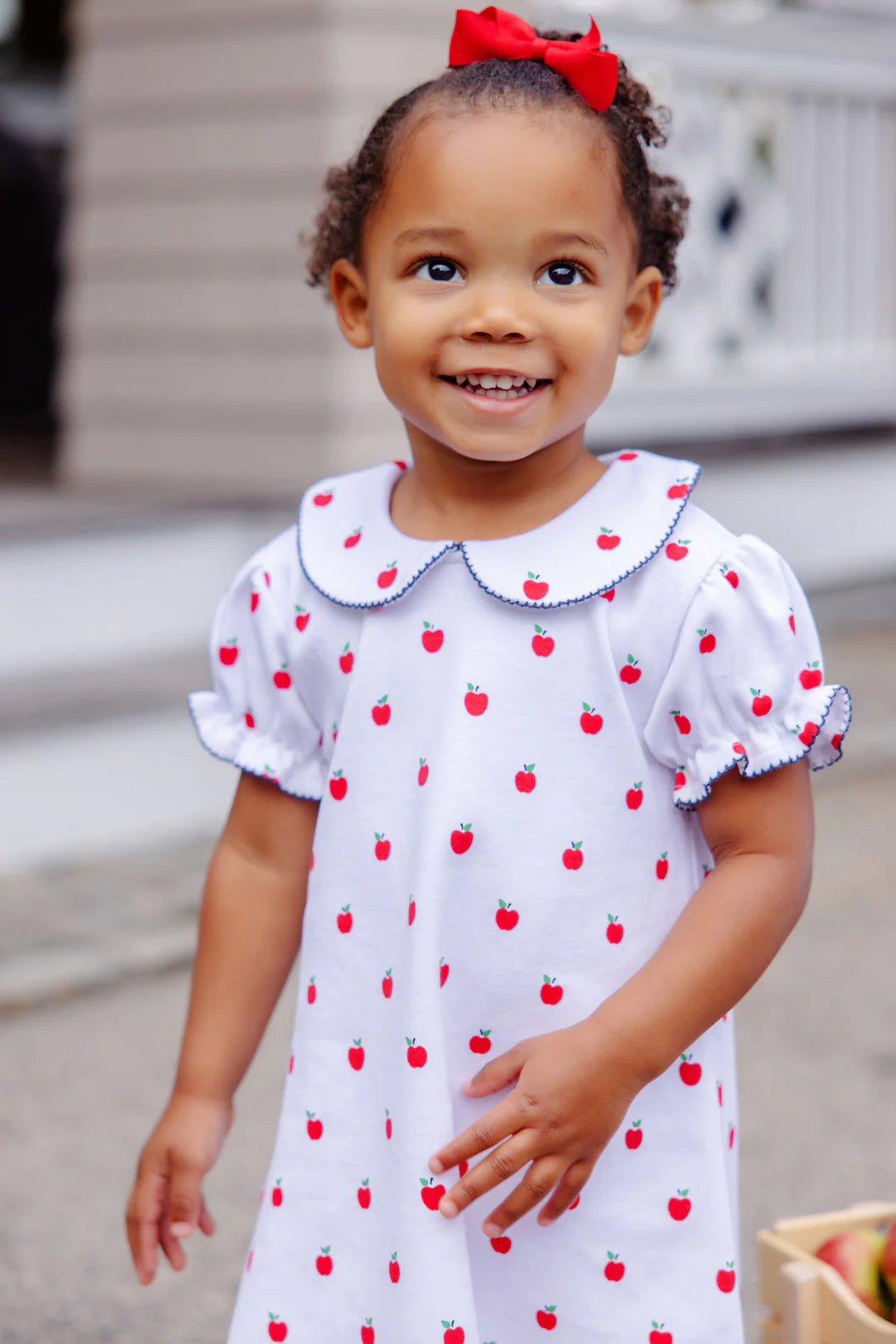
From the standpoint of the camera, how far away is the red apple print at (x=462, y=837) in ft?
4.51

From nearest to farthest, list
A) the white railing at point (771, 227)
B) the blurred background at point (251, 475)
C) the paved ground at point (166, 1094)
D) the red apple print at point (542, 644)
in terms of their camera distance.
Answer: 1. the red apple print at point (542, 644)
2. the paved ground at point (166, 1094)
3. the blurred background at point (251, 475)
4. the white railing at point (771, 227)

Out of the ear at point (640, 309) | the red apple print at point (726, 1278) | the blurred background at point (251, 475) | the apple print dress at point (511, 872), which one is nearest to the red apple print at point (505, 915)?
the apple print dress at point (511, 872)

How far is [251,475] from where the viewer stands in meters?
5.09

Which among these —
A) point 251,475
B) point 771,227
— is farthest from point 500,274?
point 771,227

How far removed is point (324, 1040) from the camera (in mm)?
1475

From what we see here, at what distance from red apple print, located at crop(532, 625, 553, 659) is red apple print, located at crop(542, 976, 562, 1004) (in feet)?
0.83

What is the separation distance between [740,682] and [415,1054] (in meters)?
0.38

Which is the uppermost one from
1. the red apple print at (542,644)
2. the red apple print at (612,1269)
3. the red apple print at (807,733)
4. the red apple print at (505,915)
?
the red apple print at (542,644)

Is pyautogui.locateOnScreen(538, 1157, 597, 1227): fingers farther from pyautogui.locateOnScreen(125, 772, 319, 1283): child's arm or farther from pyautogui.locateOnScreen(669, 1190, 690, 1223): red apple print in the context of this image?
pyautogui.locateOnScreen(125, 772, 319, 1283): child's arm

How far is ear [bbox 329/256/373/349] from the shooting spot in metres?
1.48

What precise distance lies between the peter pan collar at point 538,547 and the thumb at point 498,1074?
35 cm

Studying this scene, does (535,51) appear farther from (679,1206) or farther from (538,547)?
(679,1206)

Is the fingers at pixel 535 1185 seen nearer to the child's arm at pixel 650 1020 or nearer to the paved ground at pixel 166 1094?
the child's arm at pixel 650 1020

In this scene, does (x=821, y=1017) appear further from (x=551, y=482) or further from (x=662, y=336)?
(x=662, y=336)
